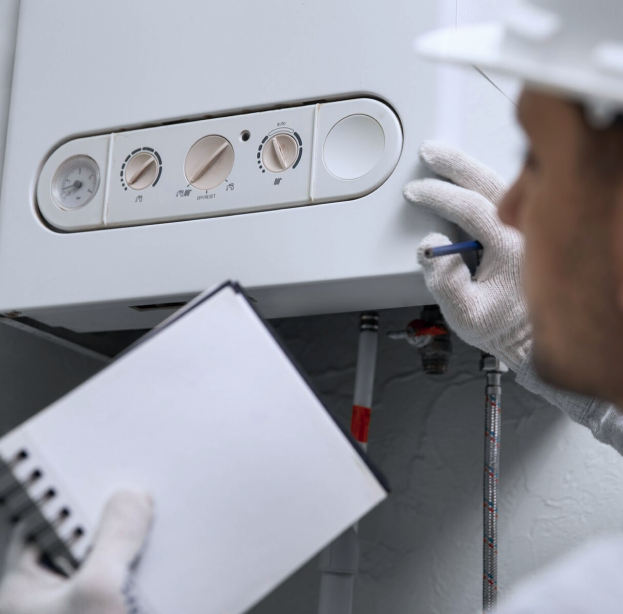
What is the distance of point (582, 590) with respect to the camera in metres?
0.41

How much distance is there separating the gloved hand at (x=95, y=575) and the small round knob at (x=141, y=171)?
1.17 ft

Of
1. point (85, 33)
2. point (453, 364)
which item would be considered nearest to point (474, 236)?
point (453, 364)

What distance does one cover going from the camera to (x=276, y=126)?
0.77 meters

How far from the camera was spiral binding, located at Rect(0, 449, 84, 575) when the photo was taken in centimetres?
55

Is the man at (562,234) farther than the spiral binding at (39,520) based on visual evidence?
No

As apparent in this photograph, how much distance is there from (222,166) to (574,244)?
429mm

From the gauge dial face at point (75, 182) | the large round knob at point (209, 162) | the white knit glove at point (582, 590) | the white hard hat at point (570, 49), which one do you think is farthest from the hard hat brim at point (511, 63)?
the gauge dial face at point (75, 182)

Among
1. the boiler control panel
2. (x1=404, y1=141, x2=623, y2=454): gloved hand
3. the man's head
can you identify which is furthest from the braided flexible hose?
the man's head

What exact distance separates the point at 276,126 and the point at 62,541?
0.41 m

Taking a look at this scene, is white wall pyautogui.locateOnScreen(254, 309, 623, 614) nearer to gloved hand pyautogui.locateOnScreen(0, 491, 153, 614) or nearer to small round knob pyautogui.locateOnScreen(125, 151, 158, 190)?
small round knob pyautogui.locateOnScreen(125, 151, 158, 190)

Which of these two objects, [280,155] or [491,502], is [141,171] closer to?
[280,155]

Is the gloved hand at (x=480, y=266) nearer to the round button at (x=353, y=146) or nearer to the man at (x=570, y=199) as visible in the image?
the round button at (x=353, y=146)

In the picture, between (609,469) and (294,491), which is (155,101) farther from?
(609,469)

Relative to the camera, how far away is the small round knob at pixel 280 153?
30.1 inches
